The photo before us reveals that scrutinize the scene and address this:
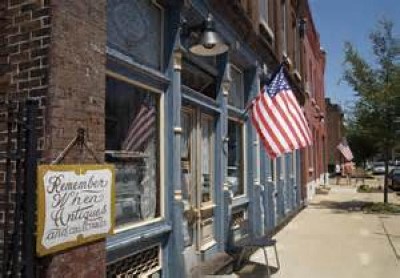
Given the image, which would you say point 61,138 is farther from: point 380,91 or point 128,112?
point 380,91

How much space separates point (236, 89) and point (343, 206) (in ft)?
36.8

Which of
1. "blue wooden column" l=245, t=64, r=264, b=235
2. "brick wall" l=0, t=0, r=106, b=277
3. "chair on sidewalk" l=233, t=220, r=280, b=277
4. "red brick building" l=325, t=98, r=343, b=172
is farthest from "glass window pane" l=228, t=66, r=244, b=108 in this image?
"red brick building" l=325, t=98, r=343, b=172

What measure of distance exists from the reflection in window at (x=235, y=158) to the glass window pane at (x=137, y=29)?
3.74 m

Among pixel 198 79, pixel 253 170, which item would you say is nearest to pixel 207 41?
pixel 198 79

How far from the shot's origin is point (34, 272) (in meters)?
3.96

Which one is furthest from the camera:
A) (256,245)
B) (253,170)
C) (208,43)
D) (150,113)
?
(253,170)

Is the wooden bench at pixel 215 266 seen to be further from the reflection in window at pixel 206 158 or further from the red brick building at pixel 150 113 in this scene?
the reflection in window at pixel 206 158

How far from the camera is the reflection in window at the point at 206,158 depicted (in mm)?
8305

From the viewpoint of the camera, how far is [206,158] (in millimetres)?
8477

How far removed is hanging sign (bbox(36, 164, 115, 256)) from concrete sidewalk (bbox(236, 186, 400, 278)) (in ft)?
13.4

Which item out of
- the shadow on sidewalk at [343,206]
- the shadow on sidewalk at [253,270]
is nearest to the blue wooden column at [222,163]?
the shadow on sidewalk at [253,270]

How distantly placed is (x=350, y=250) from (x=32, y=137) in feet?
→ 26.4

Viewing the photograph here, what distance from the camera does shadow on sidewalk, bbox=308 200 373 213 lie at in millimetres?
18797

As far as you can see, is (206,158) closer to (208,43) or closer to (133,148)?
(208,43)
